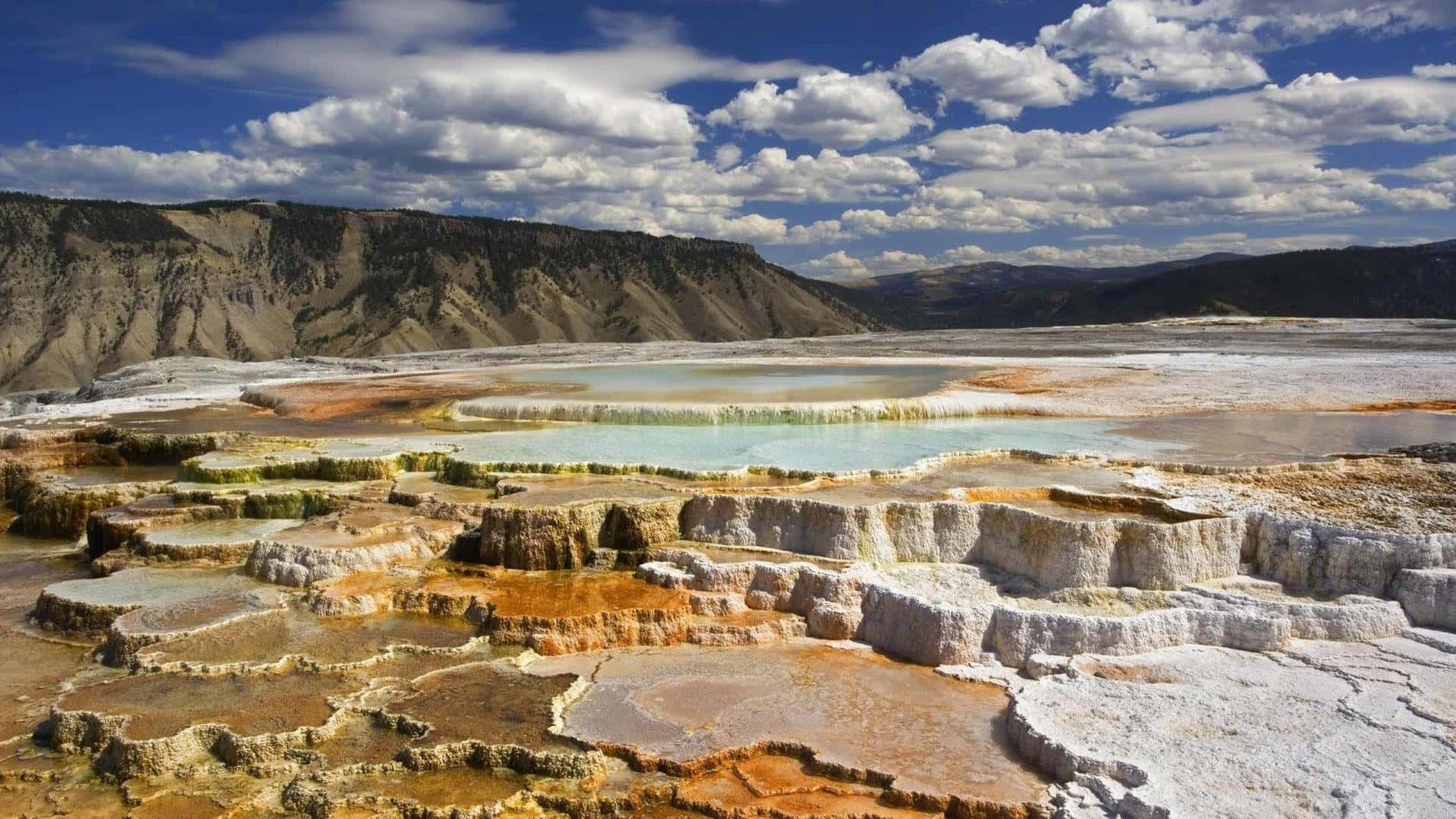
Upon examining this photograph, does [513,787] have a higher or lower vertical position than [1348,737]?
lower

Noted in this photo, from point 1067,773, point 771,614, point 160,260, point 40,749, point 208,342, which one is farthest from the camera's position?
point 160,260

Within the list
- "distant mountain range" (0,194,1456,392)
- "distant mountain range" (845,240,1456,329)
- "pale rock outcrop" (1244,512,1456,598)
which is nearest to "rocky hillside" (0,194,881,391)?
"distant mountain range" (0,194,1456,392)

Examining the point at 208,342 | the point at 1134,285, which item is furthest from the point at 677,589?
the point at 1134,285

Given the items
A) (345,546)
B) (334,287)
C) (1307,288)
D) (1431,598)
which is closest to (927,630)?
(1431,598)

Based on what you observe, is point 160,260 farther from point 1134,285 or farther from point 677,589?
point 1134,285

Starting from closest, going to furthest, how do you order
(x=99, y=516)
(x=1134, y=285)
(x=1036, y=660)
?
1. (x=1036, y=660)
2. (x=99, y=516)
3. (x=1134, y=285)

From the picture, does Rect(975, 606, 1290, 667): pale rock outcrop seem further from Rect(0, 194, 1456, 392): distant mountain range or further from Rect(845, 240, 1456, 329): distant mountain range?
Rect(845, 240, 1456, 329): distant mountain range

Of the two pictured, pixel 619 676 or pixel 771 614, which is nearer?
pixel 619 676
